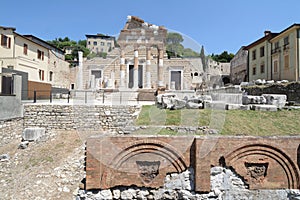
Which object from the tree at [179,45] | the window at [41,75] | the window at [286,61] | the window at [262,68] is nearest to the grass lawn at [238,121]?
the tree at [179,45]

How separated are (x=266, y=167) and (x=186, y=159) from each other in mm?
2162

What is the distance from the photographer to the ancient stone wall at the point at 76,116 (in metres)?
12.9

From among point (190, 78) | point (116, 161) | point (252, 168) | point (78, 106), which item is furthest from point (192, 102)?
point (190, 78)

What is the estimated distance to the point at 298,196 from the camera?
5.83m

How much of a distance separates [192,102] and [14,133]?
1008 centimetres

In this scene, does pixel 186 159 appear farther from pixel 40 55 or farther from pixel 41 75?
pixel 40 55

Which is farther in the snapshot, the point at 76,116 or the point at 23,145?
the point at 76,116

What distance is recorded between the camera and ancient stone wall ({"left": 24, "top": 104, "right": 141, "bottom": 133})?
12.9 meters

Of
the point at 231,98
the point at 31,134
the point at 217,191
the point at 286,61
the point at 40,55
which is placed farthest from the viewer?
the point at 40,55

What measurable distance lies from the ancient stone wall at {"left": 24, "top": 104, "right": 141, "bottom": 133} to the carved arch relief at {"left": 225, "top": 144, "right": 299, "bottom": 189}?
7.56m

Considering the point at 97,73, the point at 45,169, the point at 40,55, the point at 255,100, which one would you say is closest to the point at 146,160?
the point at 45,169

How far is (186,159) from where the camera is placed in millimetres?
5953

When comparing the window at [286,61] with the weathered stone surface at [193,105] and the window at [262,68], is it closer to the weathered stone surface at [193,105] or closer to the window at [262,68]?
the window at [262,68]

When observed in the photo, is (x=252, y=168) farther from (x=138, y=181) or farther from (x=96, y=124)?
(x=96, y=124)
